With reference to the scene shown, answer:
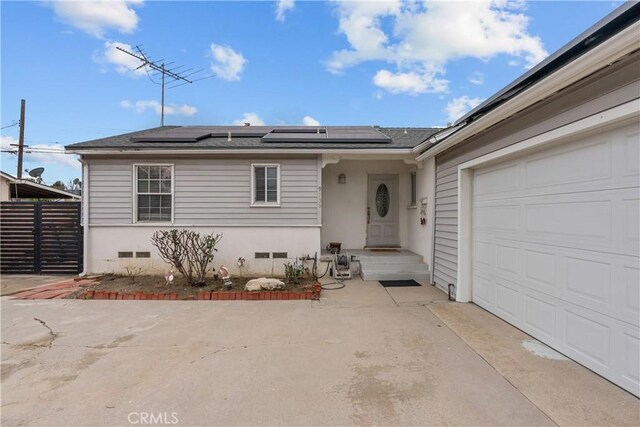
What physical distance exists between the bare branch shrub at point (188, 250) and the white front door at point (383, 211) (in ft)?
13.7

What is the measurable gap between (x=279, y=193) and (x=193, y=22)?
4884mm

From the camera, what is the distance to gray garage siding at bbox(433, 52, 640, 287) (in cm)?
245

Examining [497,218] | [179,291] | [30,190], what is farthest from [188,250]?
[30,190]

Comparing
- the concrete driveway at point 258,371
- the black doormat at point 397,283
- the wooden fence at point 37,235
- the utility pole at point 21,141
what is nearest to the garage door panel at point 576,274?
the concrete driveway at point 258,371

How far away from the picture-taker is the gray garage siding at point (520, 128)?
2451mm

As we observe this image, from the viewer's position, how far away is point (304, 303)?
5.14m

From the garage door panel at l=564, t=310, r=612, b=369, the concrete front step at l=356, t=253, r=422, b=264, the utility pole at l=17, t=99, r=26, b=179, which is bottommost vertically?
the garage door panel at l=564, t=310, r=612, b=369

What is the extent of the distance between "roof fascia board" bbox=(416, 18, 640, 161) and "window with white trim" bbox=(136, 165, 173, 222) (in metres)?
6.47

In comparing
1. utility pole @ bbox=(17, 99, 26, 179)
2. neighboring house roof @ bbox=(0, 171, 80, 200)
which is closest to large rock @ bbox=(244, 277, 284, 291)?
neighboring house roof @ bbox=(0, 171, 80, 200)

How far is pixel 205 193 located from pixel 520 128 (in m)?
6.17

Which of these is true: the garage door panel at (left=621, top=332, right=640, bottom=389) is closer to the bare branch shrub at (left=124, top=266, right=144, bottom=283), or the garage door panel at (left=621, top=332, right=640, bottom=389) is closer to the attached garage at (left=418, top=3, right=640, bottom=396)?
the attached garage at (left=418, top=3, right=640, bottom=396)

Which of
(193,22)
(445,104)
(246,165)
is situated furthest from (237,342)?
(445,104)

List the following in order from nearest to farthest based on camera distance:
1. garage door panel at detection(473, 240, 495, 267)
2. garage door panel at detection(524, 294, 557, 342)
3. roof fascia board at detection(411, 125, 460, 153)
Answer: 1. garage door panel at detection(524, 294, 557, 342)
2. garage door panel at detection(473, 240, 495, 267)
3. roof fascia board at detection(411, 125, 460, 153)

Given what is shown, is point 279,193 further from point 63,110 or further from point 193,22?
point 63,110
